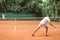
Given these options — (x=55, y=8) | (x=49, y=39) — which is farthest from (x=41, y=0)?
(x=49, y=39)

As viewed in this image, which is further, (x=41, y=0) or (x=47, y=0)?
(x=41, y=0)

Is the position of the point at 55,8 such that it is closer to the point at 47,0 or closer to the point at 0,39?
the point at 47,0

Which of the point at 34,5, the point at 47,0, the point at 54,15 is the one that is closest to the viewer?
the point at 54,15

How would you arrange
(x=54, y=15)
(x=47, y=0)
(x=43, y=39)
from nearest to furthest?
(x=43, y=39) < (x=54, y=15) < (x=47, y=0)

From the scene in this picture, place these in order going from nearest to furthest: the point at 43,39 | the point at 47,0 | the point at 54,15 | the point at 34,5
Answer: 1. the point at 43,39
2. the point at 54,15
3. the point at 47,0
4. the point at 34,5

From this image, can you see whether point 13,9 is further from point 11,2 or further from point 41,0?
point 41,0

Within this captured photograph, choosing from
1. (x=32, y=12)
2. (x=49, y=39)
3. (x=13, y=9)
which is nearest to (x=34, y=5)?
(x=32, y=12)

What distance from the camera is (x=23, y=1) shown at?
29.1 metres

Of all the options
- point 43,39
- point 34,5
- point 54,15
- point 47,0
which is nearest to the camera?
point 43,39

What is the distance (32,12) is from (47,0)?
2.99 meters

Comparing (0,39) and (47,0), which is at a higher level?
(47,0)

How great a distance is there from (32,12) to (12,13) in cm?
279

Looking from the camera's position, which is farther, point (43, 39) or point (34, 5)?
point (34, 5)

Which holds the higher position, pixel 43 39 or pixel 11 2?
pixel 11 2
